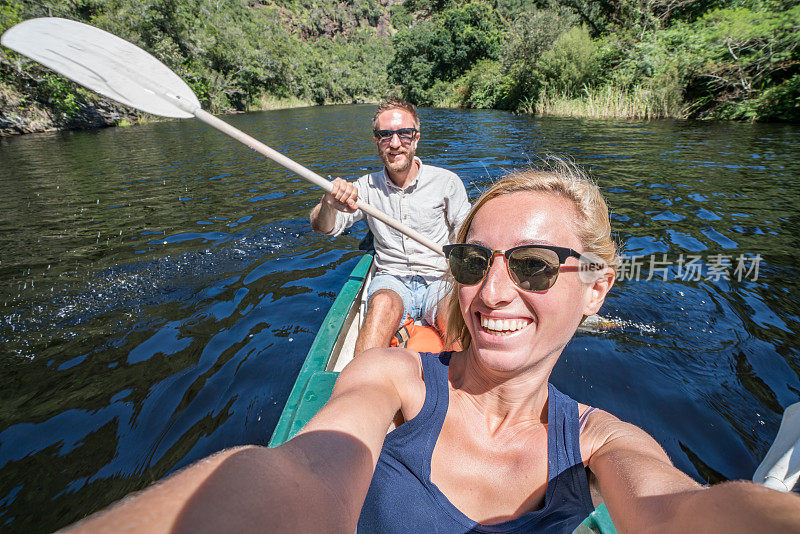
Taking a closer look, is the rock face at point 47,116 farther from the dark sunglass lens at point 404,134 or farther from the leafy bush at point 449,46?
the leafy bush at point 449,46

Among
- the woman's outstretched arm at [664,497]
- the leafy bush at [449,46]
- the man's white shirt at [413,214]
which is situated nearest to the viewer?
the woman's outstretched arm at [664,497]

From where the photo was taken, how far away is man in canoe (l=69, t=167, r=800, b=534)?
109 centimetres

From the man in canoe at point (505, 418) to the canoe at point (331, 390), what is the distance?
13.8 inches

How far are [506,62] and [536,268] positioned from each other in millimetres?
28445

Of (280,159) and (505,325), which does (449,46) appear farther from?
(505,325)

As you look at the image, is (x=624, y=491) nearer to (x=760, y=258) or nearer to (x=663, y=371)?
(x=663, y=371)

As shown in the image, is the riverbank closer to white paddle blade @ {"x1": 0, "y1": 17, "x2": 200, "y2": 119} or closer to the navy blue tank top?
white paddle blade @ {"x1": 0, "y1": 17, "x2": 200, "y2": 119}

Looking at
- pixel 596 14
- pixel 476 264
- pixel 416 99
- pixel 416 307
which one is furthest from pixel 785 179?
pixel 416 99

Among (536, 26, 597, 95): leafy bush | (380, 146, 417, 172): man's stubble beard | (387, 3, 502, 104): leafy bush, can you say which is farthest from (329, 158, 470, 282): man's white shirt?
(387, 3, 502, 104): leafy bush

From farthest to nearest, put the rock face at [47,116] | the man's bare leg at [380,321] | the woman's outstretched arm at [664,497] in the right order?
1. the rock face at [47,116]
2. the man's bare leg at [380,321]
3. the woman's outstretched arm at [664,497]

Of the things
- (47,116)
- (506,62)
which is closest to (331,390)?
(47,116)

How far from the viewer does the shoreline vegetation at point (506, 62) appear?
13109 mm

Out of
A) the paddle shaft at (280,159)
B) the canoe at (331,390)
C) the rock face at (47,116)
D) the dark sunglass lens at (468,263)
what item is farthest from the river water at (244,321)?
the rock face at (47,116)

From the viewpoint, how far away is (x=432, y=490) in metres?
1.26
